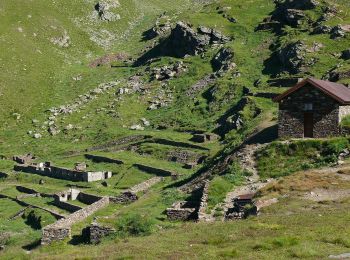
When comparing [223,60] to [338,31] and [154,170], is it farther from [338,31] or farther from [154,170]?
[154,170]

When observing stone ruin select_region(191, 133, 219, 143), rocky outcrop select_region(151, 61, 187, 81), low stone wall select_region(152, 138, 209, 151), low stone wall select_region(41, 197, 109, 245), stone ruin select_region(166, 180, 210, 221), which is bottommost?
low stone wall select_region(41, 197, 109, 245)

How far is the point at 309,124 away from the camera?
37000mm

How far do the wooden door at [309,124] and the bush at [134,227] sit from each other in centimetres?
1435

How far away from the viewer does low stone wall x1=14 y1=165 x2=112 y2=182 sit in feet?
188

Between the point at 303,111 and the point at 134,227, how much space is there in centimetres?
1579

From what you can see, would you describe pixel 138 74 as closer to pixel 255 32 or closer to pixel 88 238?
pixel 255 32

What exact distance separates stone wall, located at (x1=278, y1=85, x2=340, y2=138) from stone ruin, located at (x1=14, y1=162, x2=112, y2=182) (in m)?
25.0

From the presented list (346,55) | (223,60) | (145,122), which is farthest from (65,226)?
(223,60)

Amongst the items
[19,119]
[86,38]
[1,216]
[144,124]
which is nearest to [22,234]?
[1,216]

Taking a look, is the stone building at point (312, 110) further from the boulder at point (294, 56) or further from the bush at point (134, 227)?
the boulder at point (294, 56)

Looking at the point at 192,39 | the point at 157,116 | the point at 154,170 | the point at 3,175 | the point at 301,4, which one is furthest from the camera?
the point at 192,39

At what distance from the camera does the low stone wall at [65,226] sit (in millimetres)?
32156

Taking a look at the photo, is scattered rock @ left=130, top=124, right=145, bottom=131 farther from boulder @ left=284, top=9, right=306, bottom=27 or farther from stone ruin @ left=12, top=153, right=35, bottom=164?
boulder @ left=284, top=9, right=306, bottom=27

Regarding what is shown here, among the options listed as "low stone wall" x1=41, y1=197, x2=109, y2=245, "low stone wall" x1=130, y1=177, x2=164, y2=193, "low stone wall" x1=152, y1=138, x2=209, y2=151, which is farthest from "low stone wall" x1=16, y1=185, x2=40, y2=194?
"low stone wall" x1=152, y1=138, x2=209, y2=151
